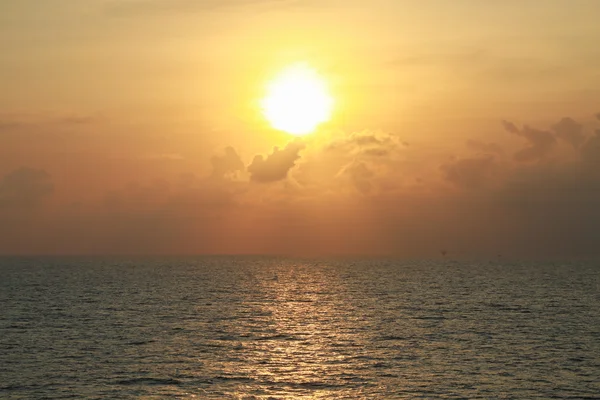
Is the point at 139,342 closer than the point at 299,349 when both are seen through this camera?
No

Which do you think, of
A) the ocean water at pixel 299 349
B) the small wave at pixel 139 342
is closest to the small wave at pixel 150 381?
the ocean water at pixel 299 349

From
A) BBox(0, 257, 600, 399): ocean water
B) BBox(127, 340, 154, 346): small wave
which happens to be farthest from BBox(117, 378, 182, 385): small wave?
BBox(127, 340, 154, 346): small wave

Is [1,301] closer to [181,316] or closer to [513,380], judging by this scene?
[181,316]

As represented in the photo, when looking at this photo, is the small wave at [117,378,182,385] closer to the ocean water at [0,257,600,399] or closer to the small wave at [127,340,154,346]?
the ocean water at [0,257,600,399]

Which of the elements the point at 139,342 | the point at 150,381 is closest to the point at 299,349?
the point at 139,342

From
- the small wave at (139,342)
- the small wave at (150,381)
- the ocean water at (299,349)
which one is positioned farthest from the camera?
the small wave at (139,342)

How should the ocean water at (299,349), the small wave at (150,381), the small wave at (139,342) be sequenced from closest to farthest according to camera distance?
the ocean water at (299,349)
the small wave at (150,381)
the small wave at (139,342)

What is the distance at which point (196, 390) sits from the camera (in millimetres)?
64750

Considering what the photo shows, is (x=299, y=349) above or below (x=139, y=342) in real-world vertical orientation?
above

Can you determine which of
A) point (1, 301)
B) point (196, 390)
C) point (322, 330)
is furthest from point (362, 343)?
point (1, 301)

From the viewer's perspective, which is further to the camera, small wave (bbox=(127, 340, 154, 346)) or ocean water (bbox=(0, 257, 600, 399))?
small wave (bbox=(127, 340, 154, 346))

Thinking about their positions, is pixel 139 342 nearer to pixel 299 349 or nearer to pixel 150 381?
pixel 299 349

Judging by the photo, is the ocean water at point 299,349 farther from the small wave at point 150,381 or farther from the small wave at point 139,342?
the small wave at point 139,342

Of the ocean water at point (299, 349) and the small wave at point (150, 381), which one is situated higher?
the ocean water at point (299, 349)
